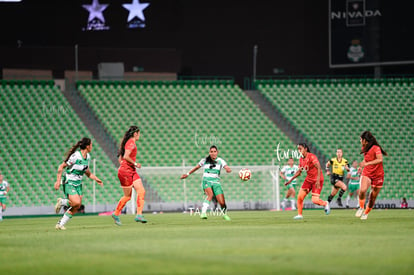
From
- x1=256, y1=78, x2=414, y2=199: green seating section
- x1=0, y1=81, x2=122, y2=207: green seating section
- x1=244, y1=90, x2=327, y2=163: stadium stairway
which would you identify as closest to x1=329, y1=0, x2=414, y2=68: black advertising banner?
x1=256, y1=78, x2=414, y2=199: green seating section

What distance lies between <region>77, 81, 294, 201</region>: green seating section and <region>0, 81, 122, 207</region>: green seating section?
1.89 meters

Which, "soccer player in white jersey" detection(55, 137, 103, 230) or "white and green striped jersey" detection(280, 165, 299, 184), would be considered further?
"white and green striped jersey" detection(280, 165, 299, 184)

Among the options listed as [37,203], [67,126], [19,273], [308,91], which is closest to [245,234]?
[19,273]

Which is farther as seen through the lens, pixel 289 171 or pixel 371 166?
pixel 289 171

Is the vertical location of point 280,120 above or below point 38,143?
above

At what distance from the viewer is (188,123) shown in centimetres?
4053

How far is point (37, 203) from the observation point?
33.8 metres

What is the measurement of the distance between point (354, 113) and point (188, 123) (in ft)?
31.0

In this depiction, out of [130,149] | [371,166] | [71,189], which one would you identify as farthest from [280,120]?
[71,189]

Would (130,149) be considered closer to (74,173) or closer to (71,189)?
(74,173)

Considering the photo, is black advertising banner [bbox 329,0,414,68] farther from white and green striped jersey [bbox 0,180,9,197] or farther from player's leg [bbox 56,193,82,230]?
player's leg [bbox 56,193,82,230]

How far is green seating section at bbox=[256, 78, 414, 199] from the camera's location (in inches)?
1548

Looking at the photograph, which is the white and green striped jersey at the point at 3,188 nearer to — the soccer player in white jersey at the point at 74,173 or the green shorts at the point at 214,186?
the green shorts at the point at 214,186

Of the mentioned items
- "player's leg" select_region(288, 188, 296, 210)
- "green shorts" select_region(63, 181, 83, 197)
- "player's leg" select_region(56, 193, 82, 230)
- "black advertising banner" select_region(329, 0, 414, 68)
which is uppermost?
"black advertising banner" select_region(329, 0, 414, 68)
